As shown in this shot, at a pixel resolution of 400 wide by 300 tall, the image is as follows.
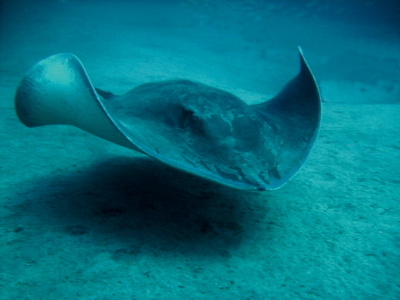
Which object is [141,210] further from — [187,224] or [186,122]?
[186,122]

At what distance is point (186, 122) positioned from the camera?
199 cm

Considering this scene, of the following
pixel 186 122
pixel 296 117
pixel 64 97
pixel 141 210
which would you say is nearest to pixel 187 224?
pixel 141 210

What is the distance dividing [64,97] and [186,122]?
0.85 meters

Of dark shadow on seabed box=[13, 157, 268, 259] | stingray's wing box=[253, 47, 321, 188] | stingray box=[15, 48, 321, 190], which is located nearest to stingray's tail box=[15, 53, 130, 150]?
stingray box=[15, 48, 321, 190]

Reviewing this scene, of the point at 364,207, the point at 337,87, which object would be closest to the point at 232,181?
the point at 364,207

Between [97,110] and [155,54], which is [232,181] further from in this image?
[155,54]

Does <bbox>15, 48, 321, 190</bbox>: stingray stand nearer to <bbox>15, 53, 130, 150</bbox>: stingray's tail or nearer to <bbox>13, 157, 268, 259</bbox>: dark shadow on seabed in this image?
<bbox>15, 53, 130, 150</bbox>: stingray's tail

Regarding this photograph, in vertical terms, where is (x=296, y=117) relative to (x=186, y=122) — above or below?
below

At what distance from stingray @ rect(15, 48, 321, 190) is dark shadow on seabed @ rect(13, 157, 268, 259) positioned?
61cm

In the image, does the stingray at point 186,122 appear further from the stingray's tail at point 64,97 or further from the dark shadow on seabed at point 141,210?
the dark shadow on seabed at point 141,210

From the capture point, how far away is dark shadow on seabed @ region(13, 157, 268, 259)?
1.76m

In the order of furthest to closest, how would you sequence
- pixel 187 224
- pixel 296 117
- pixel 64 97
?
pixel 296 117, pixel 187 224, pixel 64 97

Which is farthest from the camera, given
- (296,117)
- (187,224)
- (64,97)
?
(296,117)

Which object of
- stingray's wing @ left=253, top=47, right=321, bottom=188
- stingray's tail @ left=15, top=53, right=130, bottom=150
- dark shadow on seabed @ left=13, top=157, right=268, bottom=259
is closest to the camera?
stingray's tail @ left=15, top=53, right=130, bottom=150
